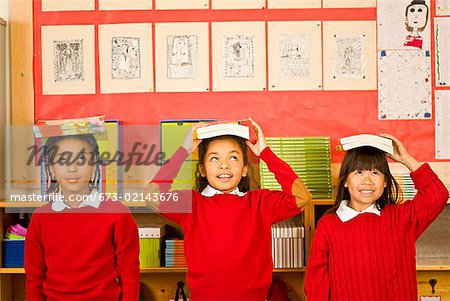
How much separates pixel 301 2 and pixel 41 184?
1.62m

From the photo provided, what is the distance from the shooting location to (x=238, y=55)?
10.2 ft

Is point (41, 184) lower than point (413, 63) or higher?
lower

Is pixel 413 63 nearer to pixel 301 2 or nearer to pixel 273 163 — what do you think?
pixel 301 2

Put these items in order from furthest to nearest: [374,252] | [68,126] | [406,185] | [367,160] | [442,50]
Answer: [442,50] → [406,185] → [68,126] → [367,160] → [374,252]

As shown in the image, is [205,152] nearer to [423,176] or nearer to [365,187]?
[365,187]

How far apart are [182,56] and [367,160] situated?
1253mm

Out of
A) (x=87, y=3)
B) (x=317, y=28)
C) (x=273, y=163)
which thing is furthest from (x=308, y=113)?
(x=87, y=3)

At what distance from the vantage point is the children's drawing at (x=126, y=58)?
311 centimetres

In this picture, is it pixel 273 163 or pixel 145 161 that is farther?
pixel 145 161

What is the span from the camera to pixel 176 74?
10.2 feet

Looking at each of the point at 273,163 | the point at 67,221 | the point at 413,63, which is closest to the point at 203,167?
the point at 273,163

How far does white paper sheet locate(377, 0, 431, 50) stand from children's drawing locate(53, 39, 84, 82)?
1.55 m

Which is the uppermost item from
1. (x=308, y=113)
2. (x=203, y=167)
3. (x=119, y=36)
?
(x=119, y=36)

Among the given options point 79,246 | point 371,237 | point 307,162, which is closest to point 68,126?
point 79,246
